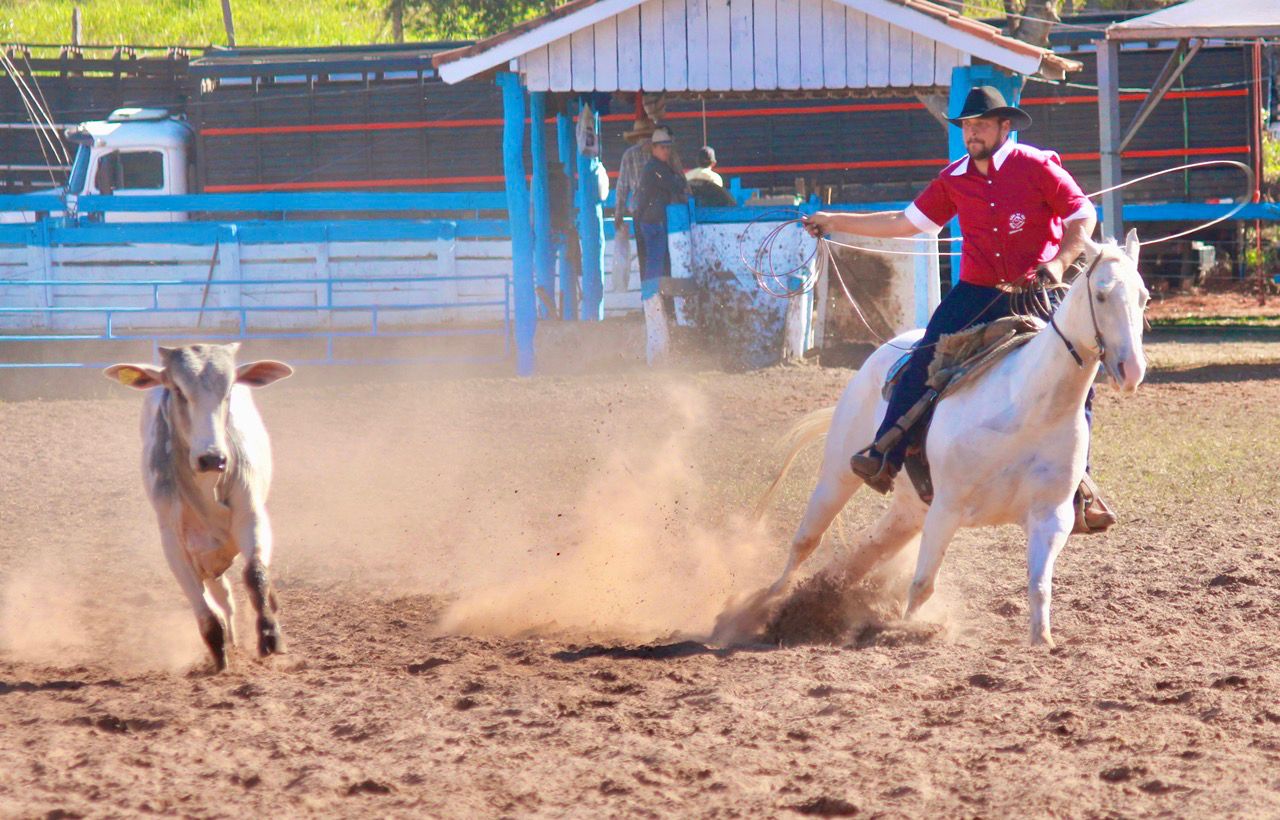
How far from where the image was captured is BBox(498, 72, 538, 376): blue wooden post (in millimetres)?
13281

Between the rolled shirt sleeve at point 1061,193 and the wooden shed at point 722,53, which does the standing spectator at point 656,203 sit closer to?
the wooden shed at point 722,53

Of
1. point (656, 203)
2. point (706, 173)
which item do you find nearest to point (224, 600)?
point (656, 203)

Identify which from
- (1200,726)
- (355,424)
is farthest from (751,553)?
(355,424)

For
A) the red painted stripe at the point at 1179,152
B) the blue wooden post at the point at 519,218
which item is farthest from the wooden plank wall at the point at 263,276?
the red painted stripe at the point at 1179,152

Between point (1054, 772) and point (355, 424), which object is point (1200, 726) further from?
point (355, 424)

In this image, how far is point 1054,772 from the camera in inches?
157

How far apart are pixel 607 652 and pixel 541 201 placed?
991cm

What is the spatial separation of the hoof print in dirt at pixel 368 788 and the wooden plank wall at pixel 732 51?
→ 9.88 metres

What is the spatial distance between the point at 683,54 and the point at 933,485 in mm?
8255

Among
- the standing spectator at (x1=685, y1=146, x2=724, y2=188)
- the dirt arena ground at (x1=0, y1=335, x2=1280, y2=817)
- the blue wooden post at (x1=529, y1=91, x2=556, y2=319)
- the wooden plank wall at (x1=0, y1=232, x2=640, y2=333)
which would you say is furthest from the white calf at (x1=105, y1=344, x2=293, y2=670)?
the wooden plank wall at (x1=0, y1=232, x2=640, y2=333)

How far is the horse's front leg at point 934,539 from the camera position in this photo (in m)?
5.48

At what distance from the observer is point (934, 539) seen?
217 inches

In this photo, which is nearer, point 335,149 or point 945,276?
point 945,276

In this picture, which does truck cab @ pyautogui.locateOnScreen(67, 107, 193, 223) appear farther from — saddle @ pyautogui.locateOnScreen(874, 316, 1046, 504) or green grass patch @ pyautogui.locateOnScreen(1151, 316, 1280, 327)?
saddle @ pyautogui.locateOnScreen(874, 316, 1046, 504)
